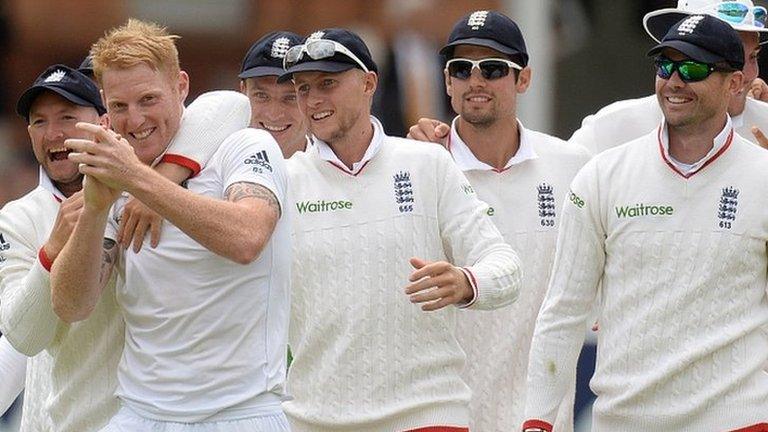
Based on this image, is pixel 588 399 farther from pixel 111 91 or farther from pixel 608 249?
pixel 111 91

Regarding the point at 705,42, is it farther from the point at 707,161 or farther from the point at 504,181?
the point at 504,181

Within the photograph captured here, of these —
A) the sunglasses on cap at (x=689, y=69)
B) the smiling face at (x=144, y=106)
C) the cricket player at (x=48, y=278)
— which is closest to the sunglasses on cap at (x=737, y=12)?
the sunglasses on cap at (x=689, y=69)

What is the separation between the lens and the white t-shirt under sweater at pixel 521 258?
309 inches

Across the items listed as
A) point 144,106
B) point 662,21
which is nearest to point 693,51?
point 662,21

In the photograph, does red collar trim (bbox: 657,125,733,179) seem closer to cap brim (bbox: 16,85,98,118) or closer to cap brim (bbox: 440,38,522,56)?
cap brim (bbox: 440,38,522,56)

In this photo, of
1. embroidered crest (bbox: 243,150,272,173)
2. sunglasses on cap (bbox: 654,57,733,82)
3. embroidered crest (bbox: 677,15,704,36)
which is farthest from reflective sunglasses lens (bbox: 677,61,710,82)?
embroidered crest (bbox: 243,150,272,173)

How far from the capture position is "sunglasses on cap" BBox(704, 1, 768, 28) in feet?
27.8

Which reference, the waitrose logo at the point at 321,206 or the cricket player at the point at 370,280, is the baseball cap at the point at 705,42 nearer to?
the cricket player at the point at 370,280

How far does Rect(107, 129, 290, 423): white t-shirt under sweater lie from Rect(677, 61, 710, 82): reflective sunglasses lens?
172 centimetres

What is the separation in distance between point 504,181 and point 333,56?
3.24 feet

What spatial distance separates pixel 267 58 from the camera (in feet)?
28.3

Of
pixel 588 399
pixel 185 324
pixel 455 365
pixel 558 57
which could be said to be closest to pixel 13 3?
pixel 558 57

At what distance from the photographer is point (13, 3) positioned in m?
12.2

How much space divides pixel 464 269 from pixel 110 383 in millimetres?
1270
